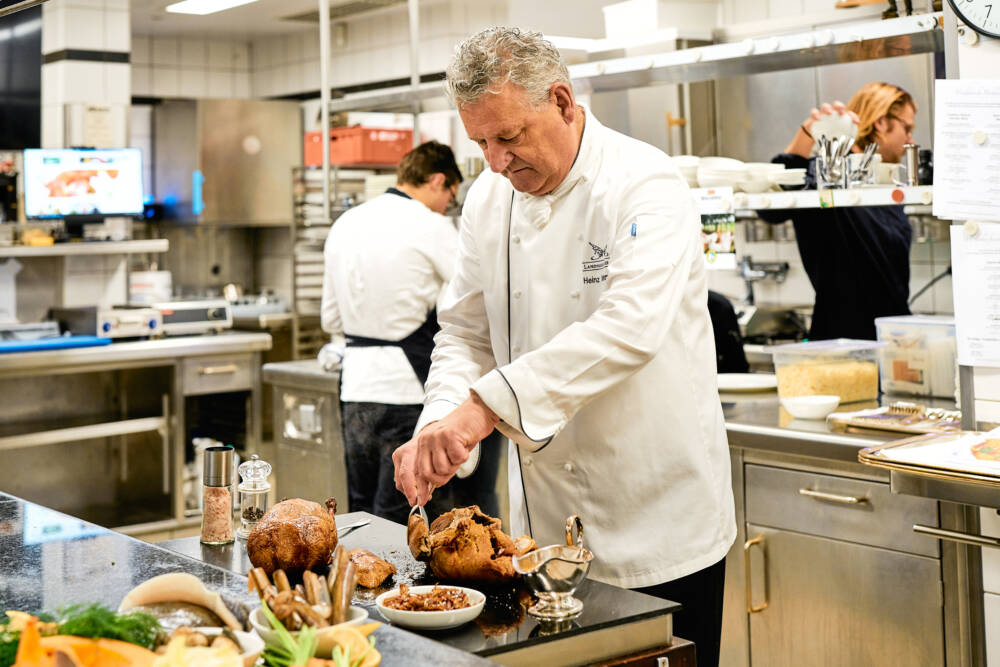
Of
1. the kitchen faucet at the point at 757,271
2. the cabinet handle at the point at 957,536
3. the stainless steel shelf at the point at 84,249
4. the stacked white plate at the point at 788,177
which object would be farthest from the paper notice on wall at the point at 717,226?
the stainless steel shelf at the point at 84,249

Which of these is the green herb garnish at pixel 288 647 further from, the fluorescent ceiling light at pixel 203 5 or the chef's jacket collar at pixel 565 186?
the fluorescent ceiling light at pixel 203 5

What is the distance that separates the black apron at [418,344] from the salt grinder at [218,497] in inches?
88.7

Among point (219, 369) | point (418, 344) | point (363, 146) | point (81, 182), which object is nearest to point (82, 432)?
point (219, 369)

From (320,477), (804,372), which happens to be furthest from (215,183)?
(804,372)

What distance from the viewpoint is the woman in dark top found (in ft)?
12.9

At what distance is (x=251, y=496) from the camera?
6.52ft

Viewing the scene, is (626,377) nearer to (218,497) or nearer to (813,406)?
(218,497)

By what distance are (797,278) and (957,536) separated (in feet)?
13.0

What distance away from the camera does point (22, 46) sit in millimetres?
5957

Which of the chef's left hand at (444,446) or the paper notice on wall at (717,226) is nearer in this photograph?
the chef's left hand at (444,446)

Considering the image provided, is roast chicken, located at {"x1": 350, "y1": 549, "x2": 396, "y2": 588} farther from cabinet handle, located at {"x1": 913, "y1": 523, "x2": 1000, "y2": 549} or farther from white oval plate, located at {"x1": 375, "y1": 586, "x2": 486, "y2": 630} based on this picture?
cabinet handle, located at {"x1": 913, "y1": 523, "x2": 1000, "y2": 549}

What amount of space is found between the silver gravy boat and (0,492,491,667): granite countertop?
24cm

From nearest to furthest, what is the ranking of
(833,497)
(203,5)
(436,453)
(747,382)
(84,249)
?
(436,453) → (833,497) → (747,382) → (84,249) → (203,5)

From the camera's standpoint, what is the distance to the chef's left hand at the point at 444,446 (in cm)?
173
